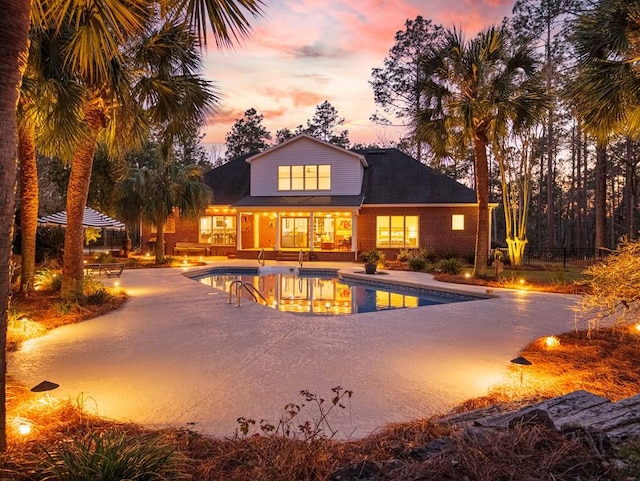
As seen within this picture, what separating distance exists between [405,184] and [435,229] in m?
3.35

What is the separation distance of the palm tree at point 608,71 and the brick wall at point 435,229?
1328 cm

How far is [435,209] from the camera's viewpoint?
22797 mm

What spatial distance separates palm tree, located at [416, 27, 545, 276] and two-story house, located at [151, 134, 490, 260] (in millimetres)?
8124

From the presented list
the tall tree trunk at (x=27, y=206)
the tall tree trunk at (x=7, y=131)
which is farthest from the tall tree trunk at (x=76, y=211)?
the tall tree trunk at (x=7, y=131)

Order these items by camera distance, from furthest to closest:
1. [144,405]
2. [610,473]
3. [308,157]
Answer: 1. [308,157]
2. [144,405]
3. [610,473]

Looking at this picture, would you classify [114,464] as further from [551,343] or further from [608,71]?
[608,71]

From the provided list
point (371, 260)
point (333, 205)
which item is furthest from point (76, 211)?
point (333, 205)

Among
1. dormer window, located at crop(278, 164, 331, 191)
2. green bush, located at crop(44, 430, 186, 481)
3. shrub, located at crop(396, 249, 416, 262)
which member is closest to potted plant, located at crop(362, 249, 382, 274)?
shrub, located at crop(396, 249, 416, 262)

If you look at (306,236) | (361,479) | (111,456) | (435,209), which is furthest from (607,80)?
(306,236)

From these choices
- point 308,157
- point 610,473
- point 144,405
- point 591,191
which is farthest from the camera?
point 591,191

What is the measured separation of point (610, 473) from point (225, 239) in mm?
25265

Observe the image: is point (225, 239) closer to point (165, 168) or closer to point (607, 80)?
point (165, 168)

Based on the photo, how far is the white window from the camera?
22531 millimetres

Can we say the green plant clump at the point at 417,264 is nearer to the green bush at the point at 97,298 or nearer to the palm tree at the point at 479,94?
the palm tree at the point at 479,94
